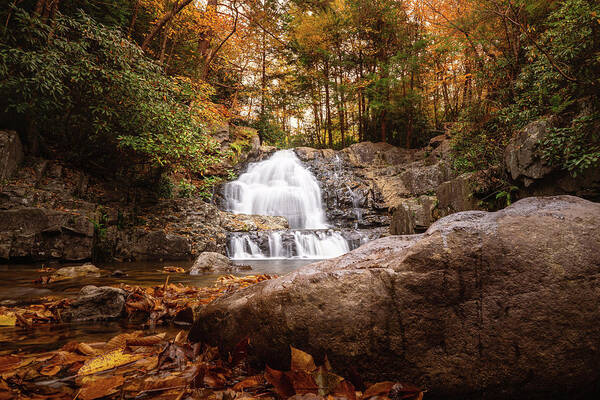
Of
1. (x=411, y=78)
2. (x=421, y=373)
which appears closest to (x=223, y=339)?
(x=421, y=373)

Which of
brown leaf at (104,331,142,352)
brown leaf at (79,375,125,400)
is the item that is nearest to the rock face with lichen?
brown leaf at (104,331,142,352)

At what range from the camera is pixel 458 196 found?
27.7ft

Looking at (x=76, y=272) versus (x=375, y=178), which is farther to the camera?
(x=375, y=178)

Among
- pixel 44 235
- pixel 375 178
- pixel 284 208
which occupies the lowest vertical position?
pixel 44 235

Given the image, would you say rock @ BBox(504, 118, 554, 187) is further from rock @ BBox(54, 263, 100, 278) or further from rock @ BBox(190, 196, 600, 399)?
rock @ BBox(54, 263, 100, 278)

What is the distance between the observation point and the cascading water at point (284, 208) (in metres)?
9.46

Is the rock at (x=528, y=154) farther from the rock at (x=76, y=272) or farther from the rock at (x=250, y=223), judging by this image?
the rock at (x=76, y=272)

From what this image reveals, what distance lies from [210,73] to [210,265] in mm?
14888

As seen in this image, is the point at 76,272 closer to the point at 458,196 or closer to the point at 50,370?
the point at 50,370

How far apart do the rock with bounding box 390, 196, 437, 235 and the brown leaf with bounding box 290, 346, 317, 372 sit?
854 centimetres

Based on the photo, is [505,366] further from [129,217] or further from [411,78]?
[411,78]

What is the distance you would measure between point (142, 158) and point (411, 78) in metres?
15.2

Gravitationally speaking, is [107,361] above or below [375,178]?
below

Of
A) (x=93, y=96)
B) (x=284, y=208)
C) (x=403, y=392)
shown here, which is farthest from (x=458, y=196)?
(x=93, y=96)
